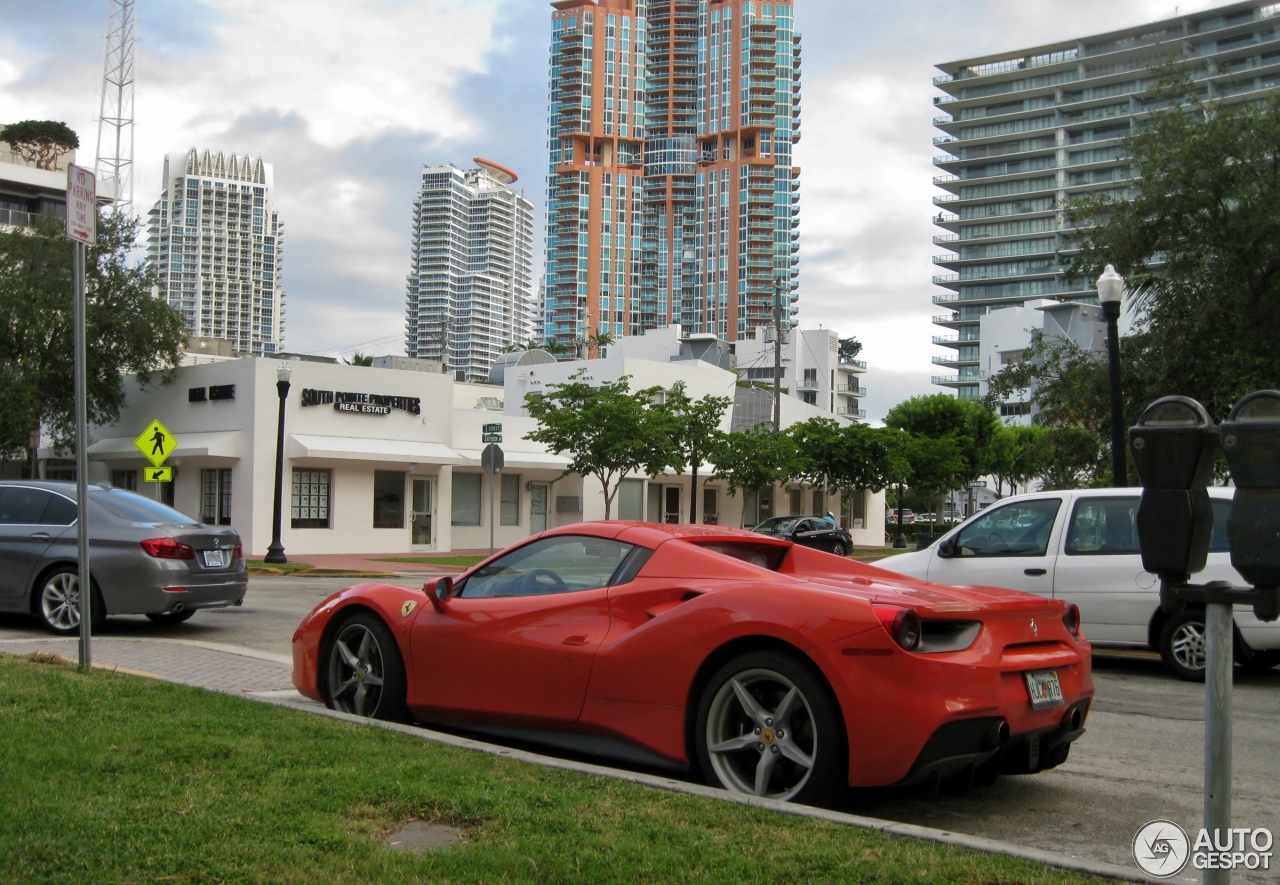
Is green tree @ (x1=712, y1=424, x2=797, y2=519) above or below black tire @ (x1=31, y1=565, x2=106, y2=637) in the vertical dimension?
above

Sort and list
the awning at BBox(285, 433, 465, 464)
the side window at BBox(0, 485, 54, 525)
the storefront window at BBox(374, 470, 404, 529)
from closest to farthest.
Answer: the side window at BBox(0, 485, 54, 525), the awning at BBox(285, 433, 465, 464), the storefront window at BBox(374, 470, 404, 529)

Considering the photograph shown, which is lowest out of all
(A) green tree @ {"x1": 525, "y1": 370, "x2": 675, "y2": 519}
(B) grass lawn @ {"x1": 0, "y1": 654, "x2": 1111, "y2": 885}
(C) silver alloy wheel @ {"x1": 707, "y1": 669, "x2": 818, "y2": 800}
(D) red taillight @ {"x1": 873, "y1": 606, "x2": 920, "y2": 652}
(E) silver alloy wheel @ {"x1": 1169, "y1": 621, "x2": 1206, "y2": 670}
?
(E) silver alloy wheel @ {"x1": 1169, "y1": 621, "x2": 1206, "y2": 670}

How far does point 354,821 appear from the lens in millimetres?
4500

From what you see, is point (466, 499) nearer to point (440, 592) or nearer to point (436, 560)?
point (436, 560)

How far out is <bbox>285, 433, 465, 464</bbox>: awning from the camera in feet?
99.3

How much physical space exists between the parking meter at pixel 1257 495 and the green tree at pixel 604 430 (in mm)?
28902

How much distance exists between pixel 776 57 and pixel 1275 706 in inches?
6064

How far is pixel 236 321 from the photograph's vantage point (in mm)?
133750

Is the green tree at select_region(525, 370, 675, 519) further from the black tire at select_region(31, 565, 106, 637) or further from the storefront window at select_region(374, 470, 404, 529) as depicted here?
the black tire at select_region(31, 565, 106, 637)

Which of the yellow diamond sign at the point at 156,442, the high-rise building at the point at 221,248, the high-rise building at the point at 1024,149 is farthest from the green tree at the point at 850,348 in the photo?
the yellow diamond sign at the point at 156,442

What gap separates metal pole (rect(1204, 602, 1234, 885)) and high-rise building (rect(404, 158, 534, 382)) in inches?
6239

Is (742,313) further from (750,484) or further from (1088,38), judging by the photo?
(750,484)

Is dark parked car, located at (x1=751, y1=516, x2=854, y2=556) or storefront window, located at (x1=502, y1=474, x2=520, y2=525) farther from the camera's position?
storefront window, located at (x1=502, y1=474, x2=520, y2=525)

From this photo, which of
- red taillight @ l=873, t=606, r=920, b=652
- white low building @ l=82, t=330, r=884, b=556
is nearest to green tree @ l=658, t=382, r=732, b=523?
white low building @ l=82, t=330, r=884, b=556
